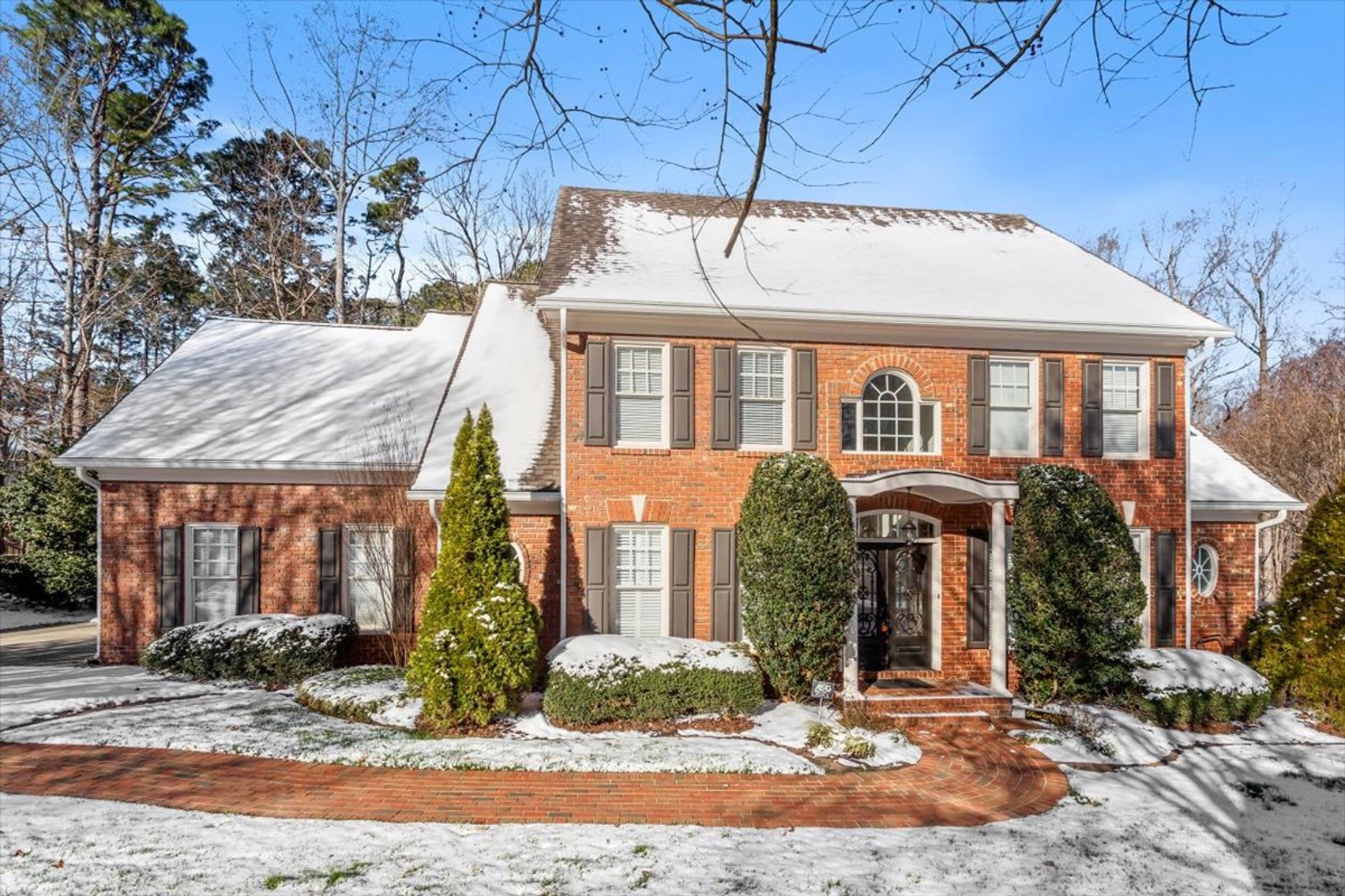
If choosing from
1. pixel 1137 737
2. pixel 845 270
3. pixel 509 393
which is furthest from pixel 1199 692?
pixel 509 393

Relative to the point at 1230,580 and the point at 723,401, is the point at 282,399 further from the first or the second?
the point at 1230,580

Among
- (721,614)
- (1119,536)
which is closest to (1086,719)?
(1119,536)

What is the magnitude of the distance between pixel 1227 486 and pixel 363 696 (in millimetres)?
13235

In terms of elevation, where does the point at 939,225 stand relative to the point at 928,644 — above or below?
above

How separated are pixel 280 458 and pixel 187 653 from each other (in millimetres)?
3073

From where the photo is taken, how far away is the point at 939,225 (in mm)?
14398

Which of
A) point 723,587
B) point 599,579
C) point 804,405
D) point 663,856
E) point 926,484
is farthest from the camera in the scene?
point 804,405

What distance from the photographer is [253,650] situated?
1089 centimetres

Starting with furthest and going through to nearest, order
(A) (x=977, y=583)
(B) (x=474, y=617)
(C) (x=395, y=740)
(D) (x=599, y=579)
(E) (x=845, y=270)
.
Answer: (E) (x=845, y=270)
(A) (x=977, y=583)
(D) (x=599, y=579)
(B) (x=474, y=617)
(C) (x=395, y=740)

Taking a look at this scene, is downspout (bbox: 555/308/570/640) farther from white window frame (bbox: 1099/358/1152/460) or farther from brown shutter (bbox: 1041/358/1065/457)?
white window frame (bbox: 1099/358/1152/460)

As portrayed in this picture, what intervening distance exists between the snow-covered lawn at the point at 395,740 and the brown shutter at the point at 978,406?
459 centimetres

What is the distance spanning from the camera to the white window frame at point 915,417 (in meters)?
11.0

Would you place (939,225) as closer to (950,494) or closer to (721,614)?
(950,494)

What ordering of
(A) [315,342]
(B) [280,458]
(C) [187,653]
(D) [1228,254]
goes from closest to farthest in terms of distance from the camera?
(C) [187,653] < (B) [280,458] < (A) [315,342] < (D) [1228,254]
